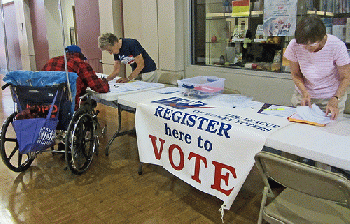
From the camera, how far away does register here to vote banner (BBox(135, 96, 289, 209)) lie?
1968 mm

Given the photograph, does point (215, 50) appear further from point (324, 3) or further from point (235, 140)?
point (235, 140)

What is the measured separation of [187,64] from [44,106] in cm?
283

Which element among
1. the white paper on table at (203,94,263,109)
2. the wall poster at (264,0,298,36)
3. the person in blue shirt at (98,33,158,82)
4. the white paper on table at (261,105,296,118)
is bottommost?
the white paper on table at (261,105,296,118)

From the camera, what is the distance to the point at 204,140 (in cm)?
218

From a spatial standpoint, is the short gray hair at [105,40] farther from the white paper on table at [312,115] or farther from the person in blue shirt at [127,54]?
the white paper on table at [312,115]

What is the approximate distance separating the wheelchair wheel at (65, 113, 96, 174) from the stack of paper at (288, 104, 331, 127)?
6.27ft

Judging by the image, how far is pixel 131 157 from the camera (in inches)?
137

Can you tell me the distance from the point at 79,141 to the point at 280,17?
2.87 metres

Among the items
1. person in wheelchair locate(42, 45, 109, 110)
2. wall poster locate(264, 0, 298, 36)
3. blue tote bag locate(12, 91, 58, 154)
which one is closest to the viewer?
blue tote bag locate(12, 91, 58, 154)

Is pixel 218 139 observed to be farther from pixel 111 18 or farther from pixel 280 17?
pixel 111 18

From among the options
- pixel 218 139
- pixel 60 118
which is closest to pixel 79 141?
pixel 60 118

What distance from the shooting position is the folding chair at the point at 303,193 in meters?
1.27

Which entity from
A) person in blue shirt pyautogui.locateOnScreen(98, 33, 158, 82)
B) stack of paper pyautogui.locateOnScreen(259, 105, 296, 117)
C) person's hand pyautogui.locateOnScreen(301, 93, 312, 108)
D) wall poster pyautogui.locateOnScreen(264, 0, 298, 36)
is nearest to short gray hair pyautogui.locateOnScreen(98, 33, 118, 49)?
person in blue shirt pyautogui.locateOnScreen(98, 33, 158, 82)

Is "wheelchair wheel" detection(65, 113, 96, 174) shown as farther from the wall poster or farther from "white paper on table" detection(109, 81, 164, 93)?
the wall poster
